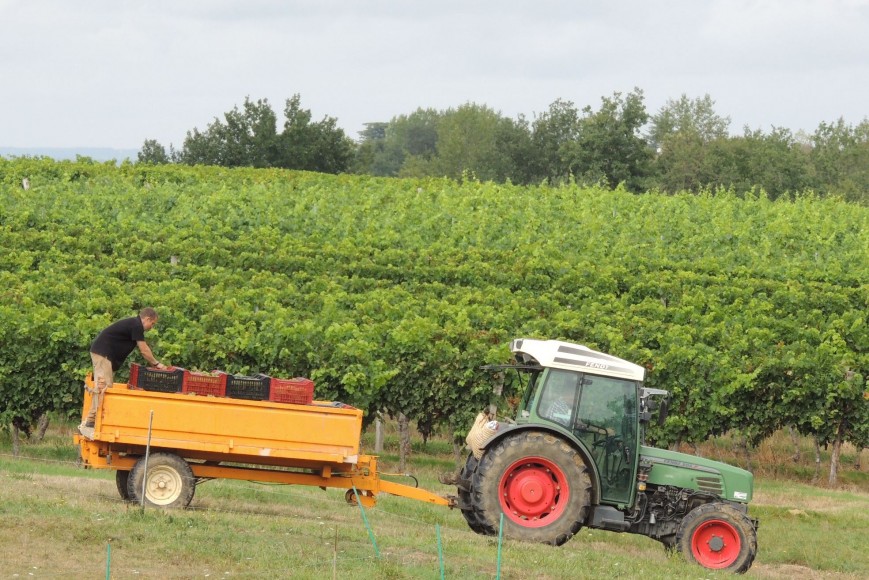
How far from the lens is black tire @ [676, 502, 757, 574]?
11984 mm

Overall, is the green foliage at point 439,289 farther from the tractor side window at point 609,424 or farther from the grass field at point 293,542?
the tractor side window at point 609,424

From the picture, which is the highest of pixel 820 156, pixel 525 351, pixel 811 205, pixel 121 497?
pixel 820 156

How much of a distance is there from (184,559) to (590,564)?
3.70m

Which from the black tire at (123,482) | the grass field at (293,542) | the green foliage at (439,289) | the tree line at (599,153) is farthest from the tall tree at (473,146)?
the black tire at (123,482)

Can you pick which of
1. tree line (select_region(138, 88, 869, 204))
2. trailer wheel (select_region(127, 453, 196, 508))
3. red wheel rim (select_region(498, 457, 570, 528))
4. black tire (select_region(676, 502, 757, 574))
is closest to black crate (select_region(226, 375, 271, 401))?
trailer wheel (select_region(127, 453, 196, 508))

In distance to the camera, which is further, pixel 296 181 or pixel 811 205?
pixel 296 181

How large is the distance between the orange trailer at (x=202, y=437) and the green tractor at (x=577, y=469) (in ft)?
2.30

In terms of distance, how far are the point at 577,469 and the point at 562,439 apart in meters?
0.33

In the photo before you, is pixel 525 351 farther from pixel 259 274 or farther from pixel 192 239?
pixel 192 239

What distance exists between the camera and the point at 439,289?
2536 centimetres

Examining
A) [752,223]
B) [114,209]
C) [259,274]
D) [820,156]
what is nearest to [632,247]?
[752,223]

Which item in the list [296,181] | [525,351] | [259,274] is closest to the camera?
[525,351]

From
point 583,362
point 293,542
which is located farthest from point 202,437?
point 583,362

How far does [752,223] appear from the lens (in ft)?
104
